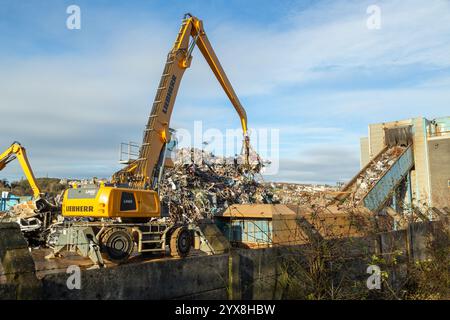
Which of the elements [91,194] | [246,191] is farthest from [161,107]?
[246,191]

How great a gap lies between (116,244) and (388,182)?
53.1ft

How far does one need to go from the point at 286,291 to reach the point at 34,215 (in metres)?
12.0

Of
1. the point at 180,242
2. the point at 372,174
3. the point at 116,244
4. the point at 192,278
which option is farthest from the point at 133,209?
the point at 372,174

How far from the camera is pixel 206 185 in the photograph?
23.2 m

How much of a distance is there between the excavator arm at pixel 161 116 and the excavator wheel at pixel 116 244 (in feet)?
9.89

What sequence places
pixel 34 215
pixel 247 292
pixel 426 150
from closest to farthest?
pixel 247 292 → pixel 34 215 → pixel 426 150

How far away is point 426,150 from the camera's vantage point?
23.3 meters

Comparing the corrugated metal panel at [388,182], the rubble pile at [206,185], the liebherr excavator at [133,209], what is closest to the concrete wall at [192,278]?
the liebherr excavator at [133,209]

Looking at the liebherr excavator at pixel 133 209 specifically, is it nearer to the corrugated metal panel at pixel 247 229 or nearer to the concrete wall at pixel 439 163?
the corrugated metal panel at pixel 247 229

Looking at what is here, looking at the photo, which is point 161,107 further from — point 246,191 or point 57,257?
point 246,191

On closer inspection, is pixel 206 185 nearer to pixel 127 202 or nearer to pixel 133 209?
pixel 133 209

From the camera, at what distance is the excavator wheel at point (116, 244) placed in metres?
9.27

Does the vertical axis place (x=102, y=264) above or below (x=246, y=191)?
Answer: below

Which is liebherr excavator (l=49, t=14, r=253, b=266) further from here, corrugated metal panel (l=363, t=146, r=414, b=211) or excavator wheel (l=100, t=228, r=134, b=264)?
corrugated metal panel (l=363, t=146, r=414, b=211)
